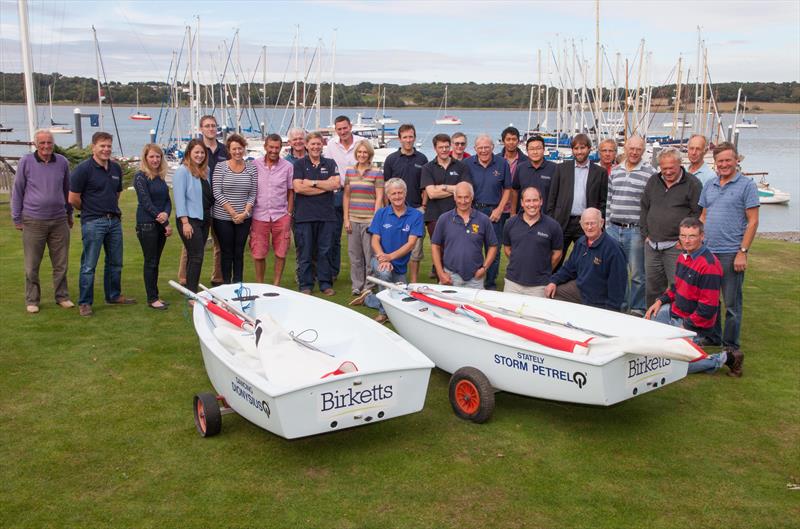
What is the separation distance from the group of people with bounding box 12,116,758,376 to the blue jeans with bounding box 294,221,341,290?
0.6 inches

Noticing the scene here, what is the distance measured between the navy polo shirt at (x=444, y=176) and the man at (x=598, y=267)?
1967mm

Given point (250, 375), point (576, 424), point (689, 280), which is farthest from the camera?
point (689, 280)

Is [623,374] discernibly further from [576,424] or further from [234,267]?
[234,267]

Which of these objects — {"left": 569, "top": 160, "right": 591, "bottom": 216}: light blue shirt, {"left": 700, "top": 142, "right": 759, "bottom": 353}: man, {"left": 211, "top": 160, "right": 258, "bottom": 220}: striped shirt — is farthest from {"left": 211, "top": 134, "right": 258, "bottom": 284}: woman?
{"left": 700, "top": 142, "right": 759, "bottom": 353}: man

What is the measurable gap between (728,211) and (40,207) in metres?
5.88

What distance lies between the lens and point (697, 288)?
5.46 metres

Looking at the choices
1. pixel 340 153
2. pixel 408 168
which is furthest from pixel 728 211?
pixel 340 153

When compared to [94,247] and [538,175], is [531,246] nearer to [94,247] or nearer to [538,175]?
[538,175]

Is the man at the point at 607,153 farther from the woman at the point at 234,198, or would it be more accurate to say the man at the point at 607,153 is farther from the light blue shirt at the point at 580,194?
the woman at the point at 234,198

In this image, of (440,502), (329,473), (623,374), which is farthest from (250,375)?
(623,374)

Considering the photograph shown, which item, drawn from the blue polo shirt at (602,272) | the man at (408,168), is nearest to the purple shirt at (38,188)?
the man at (408,168)

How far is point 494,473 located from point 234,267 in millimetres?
4105

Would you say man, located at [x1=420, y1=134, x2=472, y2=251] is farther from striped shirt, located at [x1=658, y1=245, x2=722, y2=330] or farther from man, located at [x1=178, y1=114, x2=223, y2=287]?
striped shirt, located at [x1=658, y1=245, x2=722, y2=330]

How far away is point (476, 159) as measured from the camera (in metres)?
7.68
